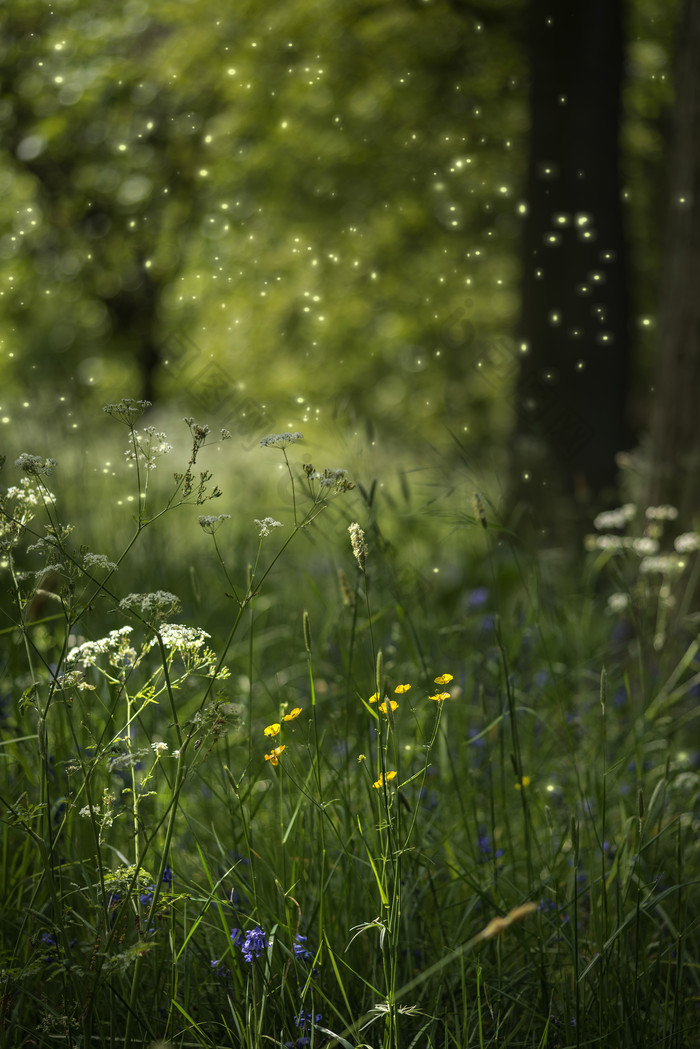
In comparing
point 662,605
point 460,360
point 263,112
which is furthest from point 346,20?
point 662,605

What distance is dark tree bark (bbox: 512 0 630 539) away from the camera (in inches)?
207

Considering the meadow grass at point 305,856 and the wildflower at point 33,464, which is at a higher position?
the wildflower at point 33,464

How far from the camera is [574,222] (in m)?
5.29

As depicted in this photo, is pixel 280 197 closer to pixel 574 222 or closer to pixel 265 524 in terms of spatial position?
pixel 574 222

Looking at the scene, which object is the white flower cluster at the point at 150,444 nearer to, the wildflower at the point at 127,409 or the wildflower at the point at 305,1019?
the wildflower at the point at 127,409

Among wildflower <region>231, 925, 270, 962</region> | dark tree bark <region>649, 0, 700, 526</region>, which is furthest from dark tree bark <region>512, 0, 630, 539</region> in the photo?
wildflower <region>231, 925, 270, 962</region>

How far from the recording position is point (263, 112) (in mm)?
4555

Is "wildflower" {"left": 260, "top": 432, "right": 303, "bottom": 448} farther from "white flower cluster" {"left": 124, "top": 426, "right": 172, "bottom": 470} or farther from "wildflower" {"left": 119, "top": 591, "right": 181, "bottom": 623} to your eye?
Answer: "wildflower" {"left": 119, "top": 591, "right": 181, "bottom": 623}

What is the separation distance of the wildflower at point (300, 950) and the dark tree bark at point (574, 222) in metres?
4.09

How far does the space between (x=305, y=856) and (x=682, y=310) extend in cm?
244

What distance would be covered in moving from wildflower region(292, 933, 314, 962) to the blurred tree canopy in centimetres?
90

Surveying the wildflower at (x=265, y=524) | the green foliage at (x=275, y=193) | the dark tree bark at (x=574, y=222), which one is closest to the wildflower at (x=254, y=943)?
the wildflower at (x=265, y=524)

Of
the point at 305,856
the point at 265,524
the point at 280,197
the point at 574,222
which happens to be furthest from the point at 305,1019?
the point at 280,197

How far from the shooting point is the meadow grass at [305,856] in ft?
3.64
